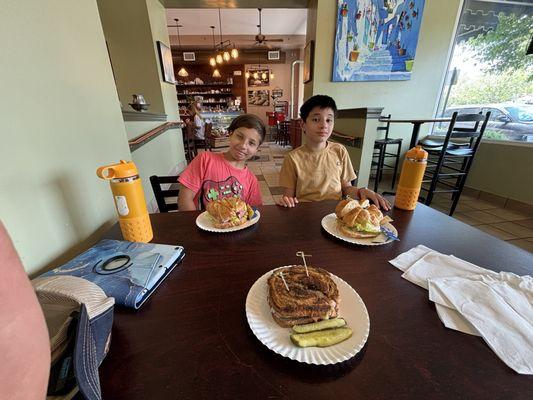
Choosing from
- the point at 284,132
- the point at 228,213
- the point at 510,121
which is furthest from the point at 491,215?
the point at 284,132

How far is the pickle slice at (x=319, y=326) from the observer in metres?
0.40

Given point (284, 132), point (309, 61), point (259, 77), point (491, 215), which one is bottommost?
point (491, 215)

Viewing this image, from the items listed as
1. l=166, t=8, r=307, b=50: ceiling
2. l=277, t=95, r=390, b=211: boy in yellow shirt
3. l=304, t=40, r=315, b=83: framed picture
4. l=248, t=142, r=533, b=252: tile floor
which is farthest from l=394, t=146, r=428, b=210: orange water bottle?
l=166, t=8, r=307, b=50: ceiling

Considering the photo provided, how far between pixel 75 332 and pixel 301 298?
35 cm

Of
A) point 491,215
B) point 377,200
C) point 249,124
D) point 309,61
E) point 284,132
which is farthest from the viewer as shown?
point 284,132

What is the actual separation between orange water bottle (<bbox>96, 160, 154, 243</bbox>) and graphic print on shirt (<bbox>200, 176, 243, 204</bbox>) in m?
0.52

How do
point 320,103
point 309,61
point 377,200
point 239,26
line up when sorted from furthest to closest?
point 239,26
point 309,61
point 320,103
point 377,200

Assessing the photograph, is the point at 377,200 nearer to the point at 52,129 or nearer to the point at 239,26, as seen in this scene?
the point at 52,129

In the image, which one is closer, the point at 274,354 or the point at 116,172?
the point at 274,354

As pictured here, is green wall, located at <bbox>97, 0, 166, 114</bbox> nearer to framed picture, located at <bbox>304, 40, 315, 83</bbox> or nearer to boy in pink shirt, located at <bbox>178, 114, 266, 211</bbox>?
framed picture, located at <bbox>304, 40, 315, 83</bbox>

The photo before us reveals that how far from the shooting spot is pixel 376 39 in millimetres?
3238

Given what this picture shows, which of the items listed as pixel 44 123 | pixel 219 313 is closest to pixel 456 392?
pixel 219 313

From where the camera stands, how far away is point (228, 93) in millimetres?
9680

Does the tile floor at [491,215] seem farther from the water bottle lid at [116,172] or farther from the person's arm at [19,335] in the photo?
the person's arm at [19,335]
